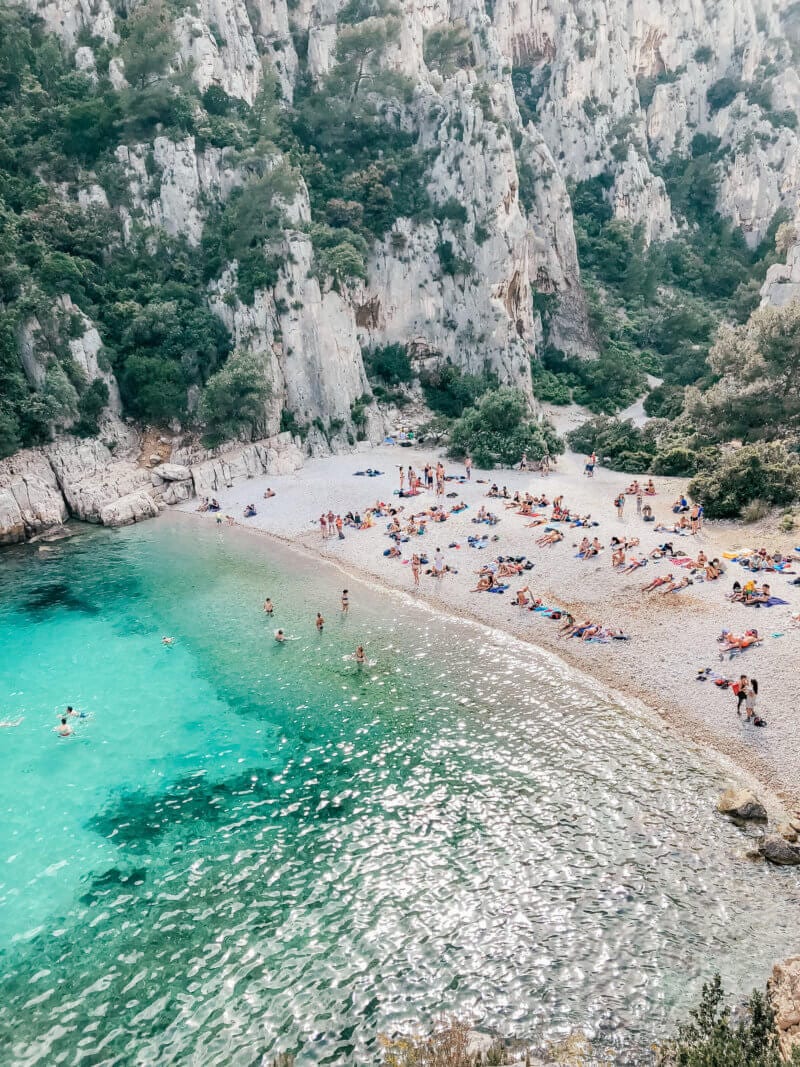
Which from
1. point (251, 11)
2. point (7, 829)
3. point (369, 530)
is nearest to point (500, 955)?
point (7, 829)

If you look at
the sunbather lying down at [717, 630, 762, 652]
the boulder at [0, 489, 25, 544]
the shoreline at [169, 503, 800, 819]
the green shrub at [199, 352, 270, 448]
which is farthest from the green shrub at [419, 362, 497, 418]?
the sunbather lying down at [717, 630, 762, 652]

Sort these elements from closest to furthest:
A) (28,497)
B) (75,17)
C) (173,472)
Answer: (28,497), (173,472), (75,17)

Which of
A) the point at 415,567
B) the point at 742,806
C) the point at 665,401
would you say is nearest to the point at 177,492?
the point at 415,567


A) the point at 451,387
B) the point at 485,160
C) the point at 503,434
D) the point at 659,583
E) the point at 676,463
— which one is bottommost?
the point at 659,583

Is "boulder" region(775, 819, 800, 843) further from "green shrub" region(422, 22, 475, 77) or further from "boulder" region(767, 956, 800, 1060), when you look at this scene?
"green shrub" region(422, 22, 475, 77)

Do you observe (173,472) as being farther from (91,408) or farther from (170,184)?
(170,184)

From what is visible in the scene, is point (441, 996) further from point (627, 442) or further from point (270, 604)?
point (627, 442)

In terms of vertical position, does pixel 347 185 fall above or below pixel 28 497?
above
